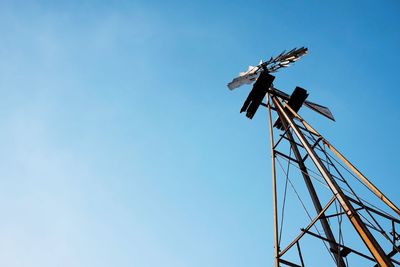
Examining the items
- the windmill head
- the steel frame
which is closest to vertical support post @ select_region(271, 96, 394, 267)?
the steel frame

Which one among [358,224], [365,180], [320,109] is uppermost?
[320,109]

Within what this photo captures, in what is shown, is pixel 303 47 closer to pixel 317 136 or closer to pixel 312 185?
pixel 317 136

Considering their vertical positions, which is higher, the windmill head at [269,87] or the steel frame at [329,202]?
the windmill head at [269,87]

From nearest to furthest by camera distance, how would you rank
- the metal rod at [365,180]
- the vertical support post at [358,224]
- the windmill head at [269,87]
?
the vertical support post at [358,224]
the metal rod at [365,180]
the windmill head at [269,87]

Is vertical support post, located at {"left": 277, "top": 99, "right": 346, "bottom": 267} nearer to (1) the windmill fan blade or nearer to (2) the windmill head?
(2) the windmill head

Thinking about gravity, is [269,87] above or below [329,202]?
above

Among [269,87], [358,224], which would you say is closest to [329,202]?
[358,224]

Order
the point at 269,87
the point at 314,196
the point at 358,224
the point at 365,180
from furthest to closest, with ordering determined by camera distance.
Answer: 1. the point at 269,87
2. the point at 314,196
3. the point at 365,180
4. the point at 358,224

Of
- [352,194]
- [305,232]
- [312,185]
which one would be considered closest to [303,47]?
[312,185]

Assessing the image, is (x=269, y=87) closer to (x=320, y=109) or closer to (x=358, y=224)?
(x=320, y=109)

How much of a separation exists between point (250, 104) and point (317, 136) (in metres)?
3.62

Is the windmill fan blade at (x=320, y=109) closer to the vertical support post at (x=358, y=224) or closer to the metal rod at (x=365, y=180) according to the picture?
the metal rod at (x=365, y=180)

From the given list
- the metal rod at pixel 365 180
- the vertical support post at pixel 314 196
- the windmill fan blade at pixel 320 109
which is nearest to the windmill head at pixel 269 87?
the windmill fan blade at pixel 320 109

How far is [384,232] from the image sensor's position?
7133mm
